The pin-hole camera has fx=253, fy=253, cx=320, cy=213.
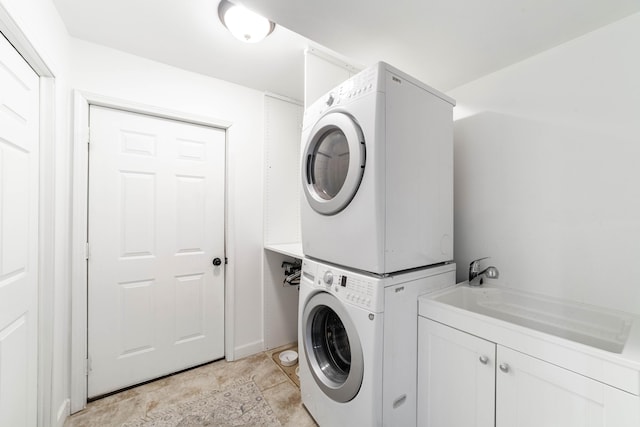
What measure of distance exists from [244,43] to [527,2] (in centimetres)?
155

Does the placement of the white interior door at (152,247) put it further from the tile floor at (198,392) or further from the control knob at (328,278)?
the control knob at (328,278)

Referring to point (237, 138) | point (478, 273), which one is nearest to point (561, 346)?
point (478, 273)

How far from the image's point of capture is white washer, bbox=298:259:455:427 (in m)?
1.16

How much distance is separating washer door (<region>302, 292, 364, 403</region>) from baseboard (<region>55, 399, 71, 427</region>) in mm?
1470

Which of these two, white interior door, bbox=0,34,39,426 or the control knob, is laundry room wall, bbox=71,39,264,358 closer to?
white interior door, bbox=0,34,39,426

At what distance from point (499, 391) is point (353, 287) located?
2.34ft

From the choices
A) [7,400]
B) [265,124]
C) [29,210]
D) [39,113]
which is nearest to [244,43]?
[265,124]

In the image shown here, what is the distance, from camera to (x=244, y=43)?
5.59 ft

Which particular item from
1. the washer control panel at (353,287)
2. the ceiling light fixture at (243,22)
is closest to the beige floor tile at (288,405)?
the washer control panel at (353,287)

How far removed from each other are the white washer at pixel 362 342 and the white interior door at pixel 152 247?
3.52 feet

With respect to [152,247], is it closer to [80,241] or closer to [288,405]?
[80,241]

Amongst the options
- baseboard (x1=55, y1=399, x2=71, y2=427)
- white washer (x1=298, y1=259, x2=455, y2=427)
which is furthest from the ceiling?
baseboard (x1=55, y1=399, x2=71, y2=427)

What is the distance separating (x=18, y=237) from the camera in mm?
1162

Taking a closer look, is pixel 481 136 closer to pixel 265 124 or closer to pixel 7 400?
pixel 265 124
